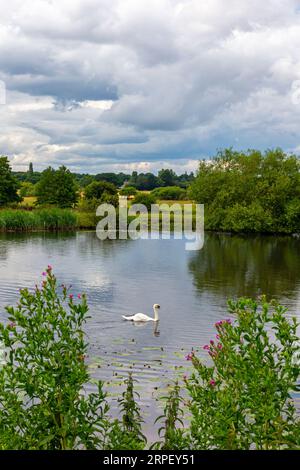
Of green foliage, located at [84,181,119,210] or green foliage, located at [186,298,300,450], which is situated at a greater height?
green foliage, located at [84,181,119,210]

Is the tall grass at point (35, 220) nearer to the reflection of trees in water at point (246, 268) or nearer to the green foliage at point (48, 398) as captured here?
the reflection of trees in water at point (246, 268)

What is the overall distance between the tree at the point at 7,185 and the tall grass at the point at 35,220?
17.8 meters

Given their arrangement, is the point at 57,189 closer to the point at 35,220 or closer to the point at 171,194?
the point at 35,220

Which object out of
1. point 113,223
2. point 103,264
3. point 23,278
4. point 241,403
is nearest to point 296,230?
point 113,223

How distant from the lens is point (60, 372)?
620 cm

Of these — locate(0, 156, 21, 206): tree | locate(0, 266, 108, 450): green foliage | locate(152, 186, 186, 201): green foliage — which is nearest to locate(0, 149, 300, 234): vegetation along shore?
locate(0, 156, 21, 206): tree

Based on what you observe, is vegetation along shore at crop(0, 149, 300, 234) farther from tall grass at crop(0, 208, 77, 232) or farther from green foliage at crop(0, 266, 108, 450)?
green foliage at crop(0, 266, 108, 450)

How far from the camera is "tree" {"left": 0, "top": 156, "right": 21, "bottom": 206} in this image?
79.6 metres

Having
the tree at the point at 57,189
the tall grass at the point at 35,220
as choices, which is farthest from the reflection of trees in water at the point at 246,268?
the tree at the point at 57,189

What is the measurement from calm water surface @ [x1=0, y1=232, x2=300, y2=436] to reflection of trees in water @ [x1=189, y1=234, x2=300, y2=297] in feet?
0.18

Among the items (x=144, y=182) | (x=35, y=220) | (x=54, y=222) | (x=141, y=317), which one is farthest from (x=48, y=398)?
(x=144, y=182)
